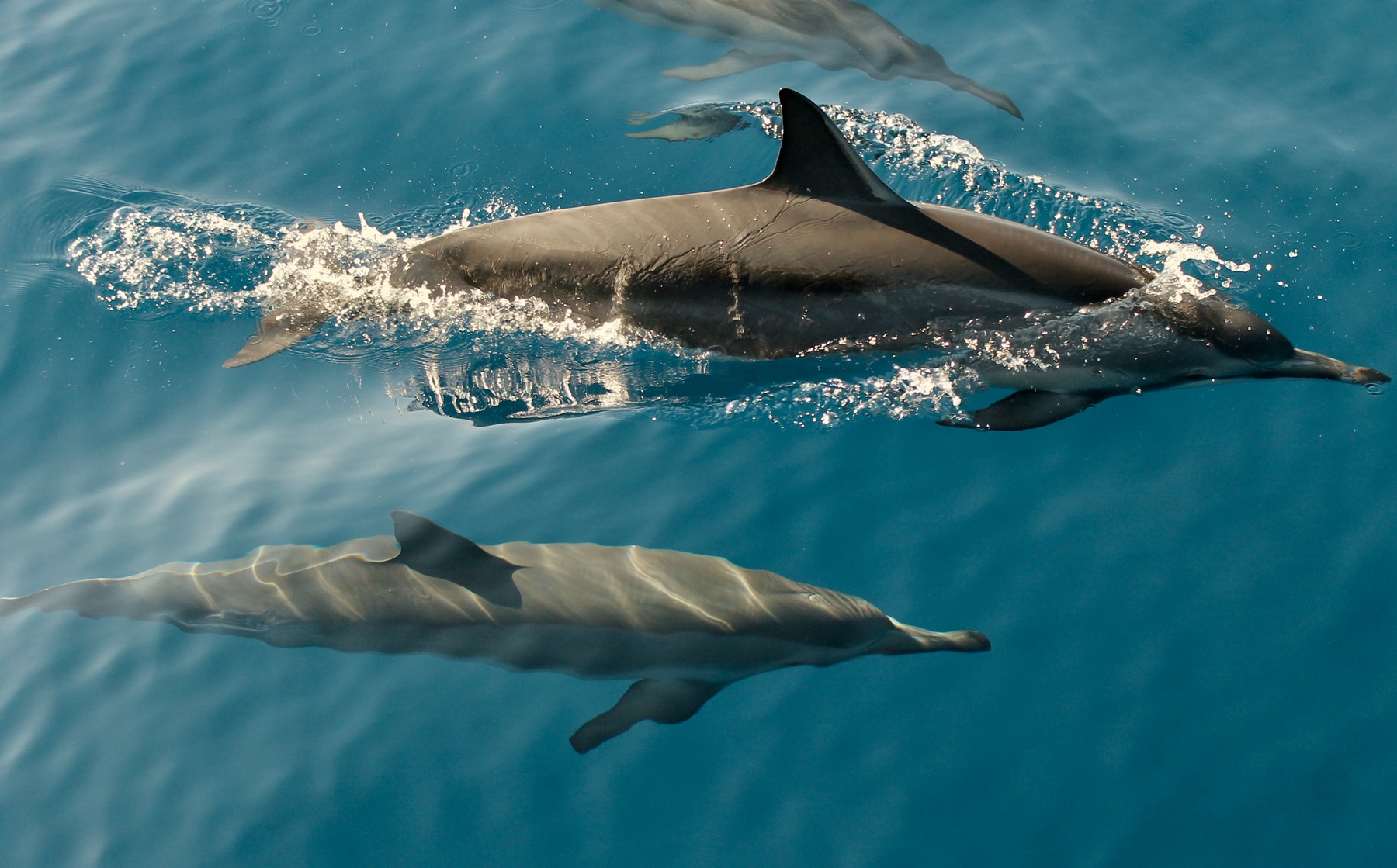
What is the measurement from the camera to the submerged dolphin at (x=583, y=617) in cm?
524

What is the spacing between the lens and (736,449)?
627 centimetres

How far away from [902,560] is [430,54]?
22.1 feet

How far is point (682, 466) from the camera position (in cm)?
621

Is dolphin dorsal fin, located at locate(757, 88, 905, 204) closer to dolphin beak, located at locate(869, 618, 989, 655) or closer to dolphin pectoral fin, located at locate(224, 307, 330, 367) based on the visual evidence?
dolphin beak, located at locate(869, 618, 989, 655)

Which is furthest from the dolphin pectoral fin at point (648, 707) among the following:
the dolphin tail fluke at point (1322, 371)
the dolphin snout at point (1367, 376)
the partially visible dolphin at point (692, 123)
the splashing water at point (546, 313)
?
the partially visible dolphin at point (692, 123)

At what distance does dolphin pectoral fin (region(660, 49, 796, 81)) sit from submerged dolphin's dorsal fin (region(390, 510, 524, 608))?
5.66 m

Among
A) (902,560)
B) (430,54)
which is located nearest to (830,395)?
(902,560)

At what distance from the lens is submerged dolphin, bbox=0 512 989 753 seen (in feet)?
17.2

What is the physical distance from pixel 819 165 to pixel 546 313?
6.39ft

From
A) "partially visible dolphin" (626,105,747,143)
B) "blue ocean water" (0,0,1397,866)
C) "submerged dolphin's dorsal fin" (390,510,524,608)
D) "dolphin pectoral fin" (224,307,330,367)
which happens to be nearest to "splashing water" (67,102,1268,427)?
"blue ocean water" (0,0,1397,866)

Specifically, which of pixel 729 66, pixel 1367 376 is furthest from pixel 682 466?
pixel 729 66

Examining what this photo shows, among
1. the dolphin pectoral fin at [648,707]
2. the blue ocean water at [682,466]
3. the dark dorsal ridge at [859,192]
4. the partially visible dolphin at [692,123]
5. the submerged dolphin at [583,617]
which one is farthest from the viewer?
the partially visible dolphin at [692,123]

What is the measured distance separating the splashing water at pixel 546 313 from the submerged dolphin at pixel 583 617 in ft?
4.52

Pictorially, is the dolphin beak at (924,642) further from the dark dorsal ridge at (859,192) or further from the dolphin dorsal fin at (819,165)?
the dolphin dorsal fin at (819,165)
